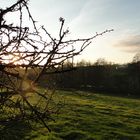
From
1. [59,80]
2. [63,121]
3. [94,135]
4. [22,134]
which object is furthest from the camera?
[63,121]

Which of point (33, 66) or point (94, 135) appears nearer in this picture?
point (33, 66)

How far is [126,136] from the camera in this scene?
25.5m

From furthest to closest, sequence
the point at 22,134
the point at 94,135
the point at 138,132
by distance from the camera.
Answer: the point at 138,132 < the point at 94,135 < the point at 22,134

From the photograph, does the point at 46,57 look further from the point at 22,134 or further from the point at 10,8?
the point at 22,134

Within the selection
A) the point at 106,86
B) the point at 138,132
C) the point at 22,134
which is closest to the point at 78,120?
the point at 138,132

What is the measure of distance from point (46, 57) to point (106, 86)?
3747 inches

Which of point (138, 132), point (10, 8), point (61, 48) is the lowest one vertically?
point (138, 132)

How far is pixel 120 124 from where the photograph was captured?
31734mm

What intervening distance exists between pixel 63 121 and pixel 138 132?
5934mm

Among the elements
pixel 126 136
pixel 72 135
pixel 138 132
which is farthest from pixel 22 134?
pixel 138 132

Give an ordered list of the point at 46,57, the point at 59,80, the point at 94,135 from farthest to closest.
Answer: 1. the point at 94,135
2. the point at 59,80
3. the point at 46,57

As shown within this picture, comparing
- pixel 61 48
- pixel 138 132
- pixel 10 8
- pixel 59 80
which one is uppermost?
pixel 10 8

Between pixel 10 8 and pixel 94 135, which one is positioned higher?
pixel 10 8

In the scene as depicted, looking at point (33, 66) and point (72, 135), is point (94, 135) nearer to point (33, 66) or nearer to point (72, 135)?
point (72, 135)
